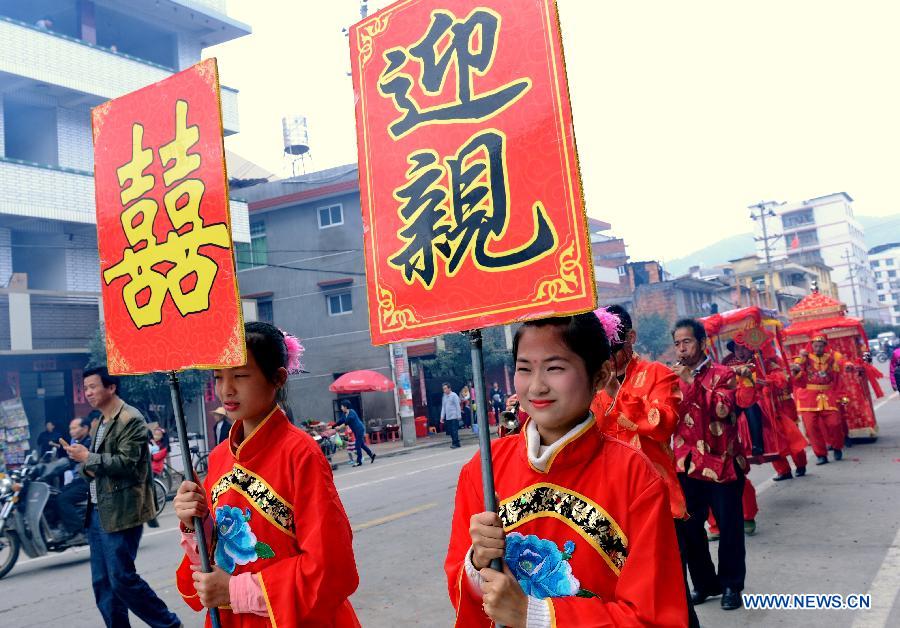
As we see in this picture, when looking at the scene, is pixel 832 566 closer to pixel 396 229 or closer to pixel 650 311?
pixel 396 229

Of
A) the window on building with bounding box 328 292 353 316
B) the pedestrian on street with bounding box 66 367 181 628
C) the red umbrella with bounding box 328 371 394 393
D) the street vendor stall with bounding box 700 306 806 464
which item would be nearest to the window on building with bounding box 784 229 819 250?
the window on building with bounding box 328 292 353 316

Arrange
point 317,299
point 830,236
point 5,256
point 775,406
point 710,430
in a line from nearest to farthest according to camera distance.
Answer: point 710,430 < point 775,406 < point 5,256 < point 317,299 < point 830,236

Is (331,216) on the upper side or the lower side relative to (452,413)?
upper

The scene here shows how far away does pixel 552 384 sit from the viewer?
1979mm

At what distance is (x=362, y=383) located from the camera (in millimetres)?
22672

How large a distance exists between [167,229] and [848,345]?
1180 centimetres

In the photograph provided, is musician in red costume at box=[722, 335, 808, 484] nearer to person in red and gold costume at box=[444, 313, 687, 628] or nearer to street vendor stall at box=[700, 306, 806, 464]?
street vendor stall at box=[700, 306, 806, 464]

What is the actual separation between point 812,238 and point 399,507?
88.6m

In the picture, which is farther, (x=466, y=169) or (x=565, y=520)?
(x=466, y=169)

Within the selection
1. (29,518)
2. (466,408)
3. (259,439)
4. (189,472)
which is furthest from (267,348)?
(466,408)

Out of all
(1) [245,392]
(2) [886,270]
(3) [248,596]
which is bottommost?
(3) [248,596]

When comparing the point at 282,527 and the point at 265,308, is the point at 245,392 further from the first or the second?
the point at 265,308

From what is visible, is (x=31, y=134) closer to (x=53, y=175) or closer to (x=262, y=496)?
(x=53, y=175)

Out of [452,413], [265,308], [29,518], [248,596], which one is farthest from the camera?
[265,308]
